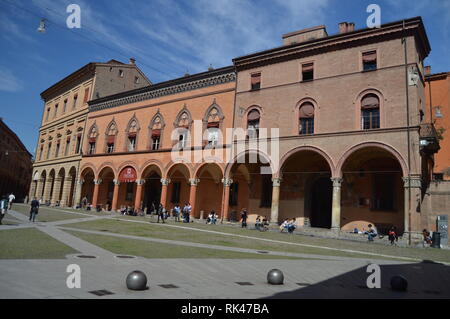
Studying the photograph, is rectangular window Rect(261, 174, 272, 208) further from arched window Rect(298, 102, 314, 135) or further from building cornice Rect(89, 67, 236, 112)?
building cornice Rect(89, 67, 236, 112)

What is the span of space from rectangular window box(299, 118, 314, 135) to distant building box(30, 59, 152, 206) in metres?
25.9

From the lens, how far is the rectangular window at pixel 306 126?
2346 centimetres

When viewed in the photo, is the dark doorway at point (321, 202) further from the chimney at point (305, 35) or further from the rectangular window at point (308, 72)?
the chimney at point (305, 35)

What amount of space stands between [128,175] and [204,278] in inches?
1071

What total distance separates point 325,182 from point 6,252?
20768 mm

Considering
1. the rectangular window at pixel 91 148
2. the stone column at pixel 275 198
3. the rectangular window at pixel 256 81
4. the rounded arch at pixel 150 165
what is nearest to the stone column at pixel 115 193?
the rounded arch at pixel 150 165

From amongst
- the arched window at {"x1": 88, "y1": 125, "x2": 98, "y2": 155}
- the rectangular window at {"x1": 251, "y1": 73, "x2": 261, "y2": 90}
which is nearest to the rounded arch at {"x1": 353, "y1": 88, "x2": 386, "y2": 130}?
the rectangular window at {"x1": 251, "y1": 73, "x2": 261, "y2": 90}

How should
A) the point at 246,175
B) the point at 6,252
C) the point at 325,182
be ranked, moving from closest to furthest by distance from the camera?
the point at 6,252
the point at 325,182
the point at 246,175

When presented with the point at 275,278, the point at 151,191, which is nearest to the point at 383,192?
the point at 275,278

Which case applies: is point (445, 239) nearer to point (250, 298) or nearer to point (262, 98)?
point (262, 98)

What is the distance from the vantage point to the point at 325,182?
25.3 m

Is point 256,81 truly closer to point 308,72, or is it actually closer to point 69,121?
point 308,72

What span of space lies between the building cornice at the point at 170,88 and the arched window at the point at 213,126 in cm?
243
